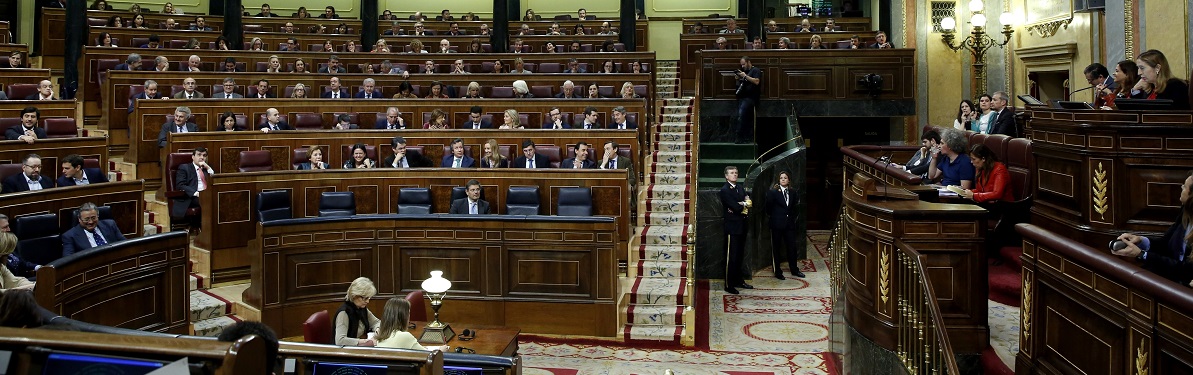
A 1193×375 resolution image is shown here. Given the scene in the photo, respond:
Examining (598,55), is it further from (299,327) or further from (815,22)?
(299,327)

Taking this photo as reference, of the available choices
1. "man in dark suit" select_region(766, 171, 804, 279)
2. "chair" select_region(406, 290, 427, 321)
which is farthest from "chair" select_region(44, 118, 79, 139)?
"man in dark suit" select_region(766, 171, 804, 279)

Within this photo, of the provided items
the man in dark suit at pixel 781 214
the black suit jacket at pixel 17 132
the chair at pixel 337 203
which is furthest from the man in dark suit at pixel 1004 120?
the black suit jacket at pixel 17 132

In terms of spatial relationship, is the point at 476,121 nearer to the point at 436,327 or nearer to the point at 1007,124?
the point at 436,327

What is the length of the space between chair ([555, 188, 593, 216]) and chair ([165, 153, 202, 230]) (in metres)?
3.17

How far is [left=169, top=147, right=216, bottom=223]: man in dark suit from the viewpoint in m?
7.98

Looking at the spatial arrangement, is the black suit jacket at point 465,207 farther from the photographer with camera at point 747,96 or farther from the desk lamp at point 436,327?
the photographer with camera at point 747,96

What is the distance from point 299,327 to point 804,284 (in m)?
4.80

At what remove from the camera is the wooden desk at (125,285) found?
199 inches

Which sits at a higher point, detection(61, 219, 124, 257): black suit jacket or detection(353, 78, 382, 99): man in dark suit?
detection(353, 78, 382, 99): man in dark suit

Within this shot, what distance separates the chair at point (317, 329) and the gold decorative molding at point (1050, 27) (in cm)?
867

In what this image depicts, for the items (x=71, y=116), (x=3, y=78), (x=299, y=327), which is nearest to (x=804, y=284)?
(x=299, y=327)

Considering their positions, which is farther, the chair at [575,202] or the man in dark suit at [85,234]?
the chair at [575,202]

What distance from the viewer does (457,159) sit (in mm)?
8523

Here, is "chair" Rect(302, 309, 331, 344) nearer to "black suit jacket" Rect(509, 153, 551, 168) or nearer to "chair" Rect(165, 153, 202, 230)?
"chair" Rect(165, 153, 202, 230)
